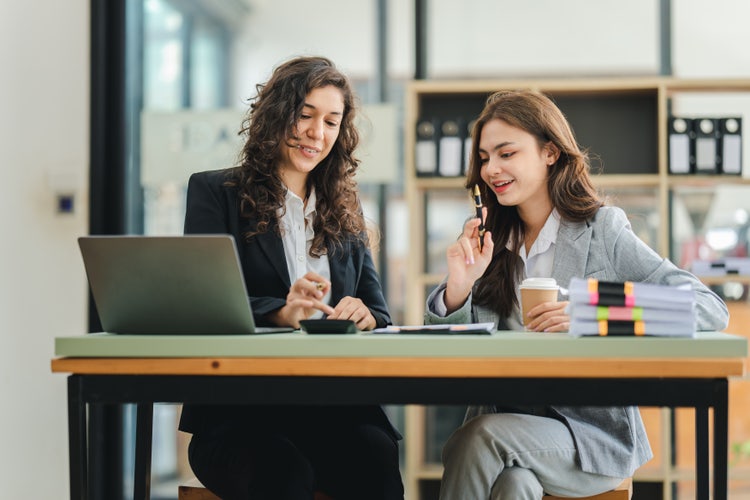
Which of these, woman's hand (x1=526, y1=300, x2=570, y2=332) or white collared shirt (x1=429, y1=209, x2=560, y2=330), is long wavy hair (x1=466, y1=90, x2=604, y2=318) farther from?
woman's hand (x1=526, y1=300, x2=570, y2=332)

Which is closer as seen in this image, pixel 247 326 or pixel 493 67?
pixel 247 326

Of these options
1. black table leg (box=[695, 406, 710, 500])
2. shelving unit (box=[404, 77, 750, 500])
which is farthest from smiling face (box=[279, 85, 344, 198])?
shelving unit (box=[404, 77, 750, 500])

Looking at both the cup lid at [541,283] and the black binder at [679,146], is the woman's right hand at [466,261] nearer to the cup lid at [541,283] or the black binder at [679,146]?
the cup lid at [541,283]

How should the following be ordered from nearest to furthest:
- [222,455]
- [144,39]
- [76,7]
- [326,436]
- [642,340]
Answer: [642,340], [222,455], [326,436], [76,7], [144,39]

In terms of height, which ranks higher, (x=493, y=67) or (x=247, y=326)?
(x=493, y=67)

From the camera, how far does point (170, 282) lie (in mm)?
1535

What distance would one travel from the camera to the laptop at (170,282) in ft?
4.92

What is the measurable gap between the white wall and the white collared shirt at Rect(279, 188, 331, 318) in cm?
182

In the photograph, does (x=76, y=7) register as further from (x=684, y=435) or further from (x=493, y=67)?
(x=684, y=435)

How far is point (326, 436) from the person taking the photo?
1919mm

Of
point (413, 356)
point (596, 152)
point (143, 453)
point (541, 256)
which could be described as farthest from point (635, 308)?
point (596, 152)

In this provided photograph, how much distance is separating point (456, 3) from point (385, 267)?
1238 millimetres

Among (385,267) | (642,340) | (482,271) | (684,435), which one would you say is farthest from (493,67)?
(642,340)

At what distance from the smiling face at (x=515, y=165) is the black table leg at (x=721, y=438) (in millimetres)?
837
